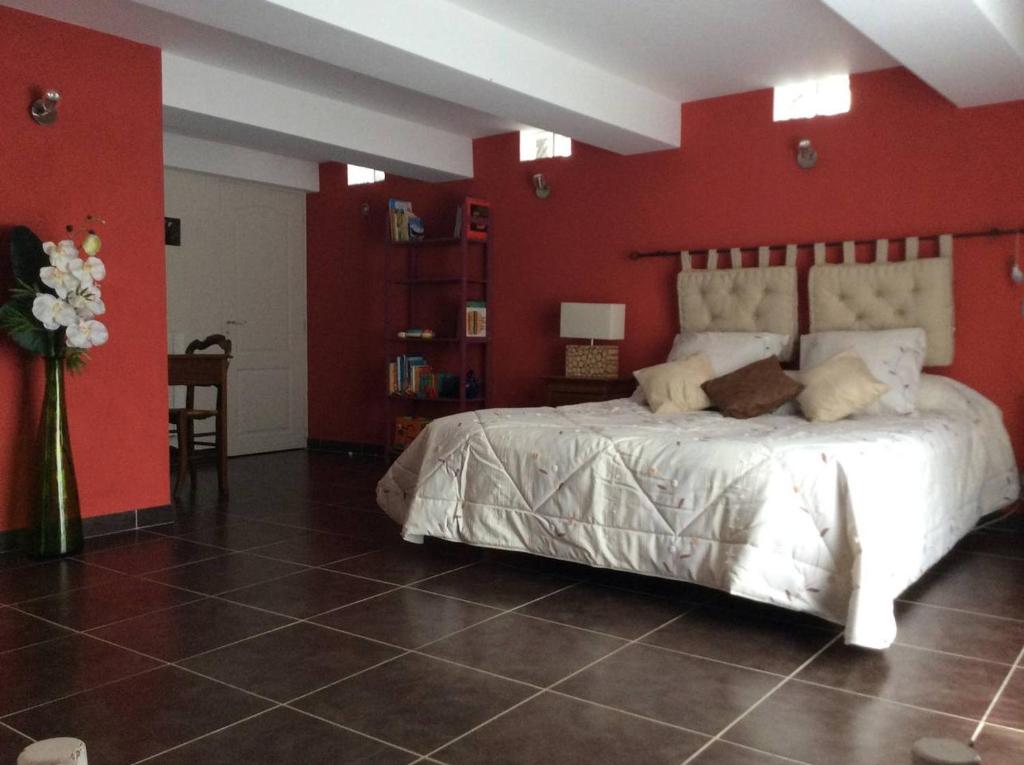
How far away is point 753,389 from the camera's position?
14.5 ft

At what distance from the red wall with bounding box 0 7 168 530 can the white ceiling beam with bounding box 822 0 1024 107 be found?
3.28m

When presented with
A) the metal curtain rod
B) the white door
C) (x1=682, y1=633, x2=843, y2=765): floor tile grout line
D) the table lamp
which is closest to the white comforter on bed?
(x1=682, y1=633, x2=843, y2=765): floor tile grout line

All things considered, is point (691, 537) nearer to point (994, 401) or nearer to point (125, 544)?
point (994, 401)

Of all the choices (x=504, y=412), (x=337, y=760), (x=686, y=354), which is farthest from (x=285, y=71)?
(x=337, y=760)

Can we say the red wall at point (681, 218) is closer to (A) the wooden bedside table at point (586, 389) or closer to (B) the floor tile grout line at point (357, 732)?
(A) the wooden bedside table at point (586, 389)

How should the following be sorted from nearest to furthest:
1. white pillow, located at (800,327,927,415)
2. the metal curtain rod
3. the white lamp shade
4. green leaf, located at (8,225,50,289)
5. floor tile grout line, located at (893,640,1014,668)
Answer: floor tile grout line, located at (893,640,1014,668) < green leaf, located at (8,225,50,289) < white pillow, located at (800,327,927,415) < the metal curtain rod < the white lamp shade

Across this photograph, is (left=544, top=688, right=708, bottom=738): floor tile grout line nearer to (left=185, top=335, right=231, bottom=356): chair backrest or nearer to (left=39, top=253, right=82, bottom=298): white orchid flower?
(left=39, top=253, right=82, bottom=298): white orchid flower

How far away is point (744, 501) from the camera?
3123 mm

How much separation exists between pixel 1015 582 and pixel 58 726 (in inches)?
137

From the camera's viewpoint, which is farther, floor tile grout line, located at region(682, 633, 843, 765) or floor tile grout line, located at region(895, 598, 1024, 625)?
floor tile grout line, located at region(895, 598, 1024, 625)

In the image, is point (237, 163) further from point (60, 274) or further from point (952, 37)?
point (952, 37)

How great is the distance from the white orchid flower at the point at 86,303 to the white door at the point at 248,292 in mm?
2698

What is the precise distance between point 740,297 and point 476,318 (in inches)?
79.6

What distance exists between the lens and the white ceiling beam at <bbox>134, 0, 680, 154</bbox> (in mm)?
3441
